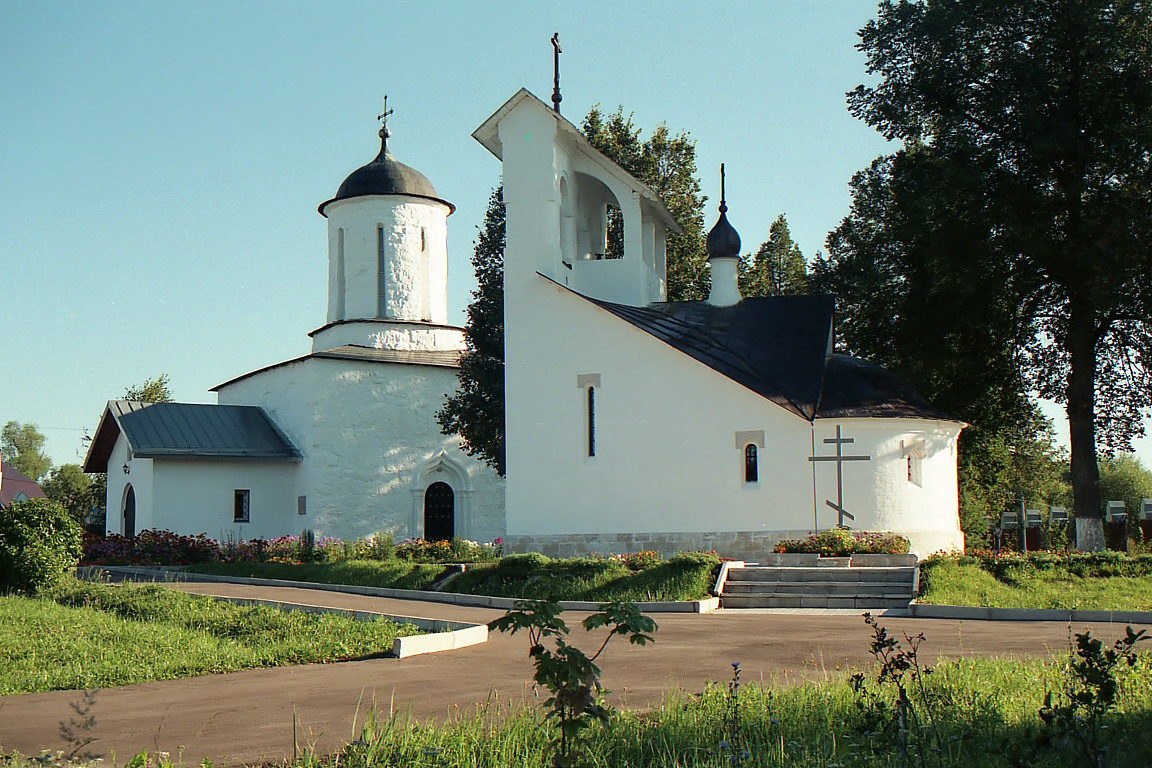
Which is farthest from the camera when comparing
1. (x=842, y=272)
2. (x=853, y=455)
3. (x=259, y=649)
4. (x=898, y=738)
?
(x=842, y=272)

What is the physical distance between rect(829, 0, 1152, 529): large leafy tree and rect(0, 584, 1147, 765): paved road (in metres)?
13.6

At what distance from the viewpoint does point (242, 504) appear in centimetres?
3300

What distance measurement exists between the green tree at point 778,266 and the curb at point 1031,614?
26367mm

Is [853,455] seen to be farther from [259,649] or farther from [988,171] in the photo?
[259,649]

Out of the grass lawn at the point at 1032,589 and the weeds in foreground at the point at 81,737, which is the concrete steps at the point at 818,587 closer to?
the grass lawn at the point at 1032,589

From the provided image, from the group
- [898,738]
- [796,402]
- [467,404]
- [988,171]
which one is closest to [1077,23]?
[988,171]

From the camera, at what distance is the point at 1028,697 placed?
7965 millimetres

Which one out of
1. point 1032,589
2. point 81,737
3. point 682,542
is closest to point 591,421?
point 682,542

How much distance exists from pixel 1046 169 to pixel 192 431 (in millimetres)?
23398

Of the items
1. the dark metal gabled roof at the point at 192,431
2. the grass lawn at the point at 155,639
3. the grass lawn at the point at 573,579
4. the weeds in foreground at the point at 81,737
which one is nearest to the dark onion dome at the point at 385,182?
the dark metal gabled roof at the point at 192,431

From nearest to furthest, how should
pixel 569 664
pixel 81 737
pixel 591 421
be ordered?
pixel 569 664 → pixel 81 737 → pixel 591 421

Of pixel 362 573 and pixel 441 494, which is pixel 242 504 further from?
pixel 362 573

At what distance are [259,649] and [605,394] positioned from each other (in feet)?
44.0

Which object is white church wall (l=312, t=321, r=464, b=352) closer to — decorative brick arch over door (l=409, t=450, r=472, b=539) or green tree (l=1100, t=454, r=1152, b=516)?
decorative brick arch over door (l=409, t=450, r=472, b=539)
